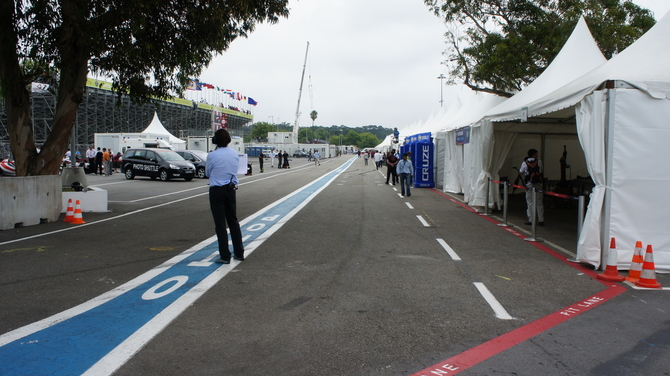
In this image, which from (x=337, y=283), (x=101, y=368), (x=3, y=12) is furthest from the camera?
(x=3, y=12)

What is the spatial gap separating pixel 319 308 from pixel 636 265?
4418 mm

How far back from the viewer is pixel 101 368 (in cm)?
370

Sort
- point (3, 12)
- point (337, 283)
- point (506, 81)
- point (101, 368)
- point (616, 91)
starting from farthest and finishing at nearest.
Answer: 1. point (506, 81)
2. point (3, 12)
3. point (616, 91)
4. point (337, 283)
5. point (101, 368)

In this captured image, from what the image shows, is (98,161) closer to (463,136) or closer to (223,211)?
(463,136)

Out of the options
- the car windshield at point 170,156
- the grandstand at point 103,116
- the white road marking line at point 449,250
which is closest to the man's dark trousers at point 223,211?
the white road marking line at point 449,250

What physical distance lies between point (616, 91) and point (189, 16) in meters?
9.41

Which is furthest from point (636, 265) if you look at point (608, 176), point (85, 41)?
point (85, 41)

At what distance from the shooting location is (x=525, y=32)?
25172mm

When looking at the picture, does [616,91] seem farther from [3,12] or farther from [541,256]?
[3,12]

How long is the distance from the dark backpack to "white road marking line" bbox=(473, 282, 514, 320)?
5.39 m

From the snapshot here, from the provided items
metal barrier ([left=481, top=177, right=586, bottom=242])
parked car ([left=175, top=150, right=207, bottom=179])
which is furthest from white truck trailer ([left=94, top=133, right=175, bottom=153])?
metal barrier ([left=481, top=177, right=586, bottom=242])

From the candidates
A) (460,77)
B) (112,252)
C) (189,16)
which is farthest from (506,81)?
(112,252)

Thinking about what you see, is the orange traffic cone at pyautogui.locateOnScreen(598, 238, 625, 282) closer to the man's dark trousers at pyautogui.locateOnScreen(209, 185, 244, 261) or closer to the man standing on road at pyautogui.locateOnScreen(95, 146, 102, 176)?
the man's dark trousers at pyautogui.locateOnScreen(209, 185, 244, 261)

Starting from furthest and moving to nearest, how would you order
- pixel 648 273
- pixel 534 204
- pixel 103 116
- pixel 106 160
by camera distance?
pixel 103 116
pixel 106 160
pixel 534 204
pixel 648 273
